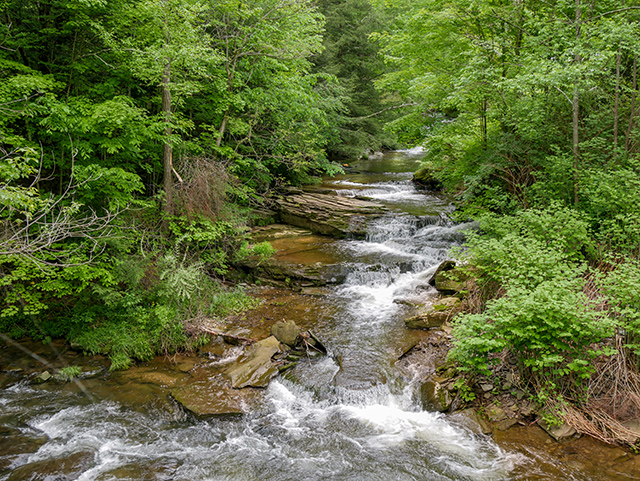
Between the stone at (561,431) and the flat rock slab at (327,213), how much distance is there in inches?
335

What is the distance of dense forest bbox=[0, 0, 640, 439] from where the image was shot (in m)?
5.13

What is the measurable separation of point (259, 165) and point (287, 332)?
17.4 ft

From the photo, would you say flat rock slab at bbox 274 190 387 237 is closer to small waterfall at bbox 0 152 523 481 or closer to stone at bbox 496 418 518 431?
small waterfall at bbox 0 152 523 481

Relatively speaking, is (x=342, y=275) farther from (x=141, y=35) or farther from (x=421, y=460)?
(x=141, y=35)

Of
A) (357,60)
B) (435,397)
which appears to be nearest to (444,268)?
(435,397)

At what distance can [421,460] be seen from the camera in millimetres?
4883

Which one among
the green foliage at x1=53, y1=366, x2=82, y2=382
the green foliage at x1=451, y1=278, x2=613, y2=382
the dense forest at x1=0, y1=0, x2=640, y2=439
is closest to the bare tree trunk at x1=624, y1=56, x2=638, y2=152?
the dense forest at x1=0, y1=0, x2=640, y2=439

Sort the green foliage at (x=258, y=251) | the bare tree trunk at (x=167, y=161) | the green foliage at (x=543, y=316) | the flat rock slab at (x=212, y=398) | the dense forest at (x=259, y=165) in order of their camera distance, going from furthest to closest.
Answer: the green foliage at (x=258, y=251), the bare tree trunk at (x=167, y=161), the flat rock slab at (x=212, y=398), the dense forest at (x=259, y=165), the green foliage at (x=543, y=316)

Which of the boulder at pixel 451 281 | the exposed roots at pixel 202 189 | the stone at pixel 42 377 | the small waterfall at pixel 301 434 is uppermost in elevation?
the exposed roots at pixel 202 189

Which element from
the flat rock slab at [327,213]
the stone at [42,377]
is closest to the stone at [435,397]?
the stone at [42,377]

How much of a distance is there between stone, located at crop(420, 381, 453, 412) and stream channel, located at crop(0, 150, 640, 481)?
133 mm

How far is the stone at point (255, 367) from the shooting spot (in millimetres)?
6404

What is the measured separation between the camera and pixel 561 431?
490 cm

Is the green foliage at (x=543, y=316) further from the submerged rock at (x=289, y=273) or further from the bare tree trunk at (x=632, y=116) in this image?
the submerged rock at (x=289, y=273)
